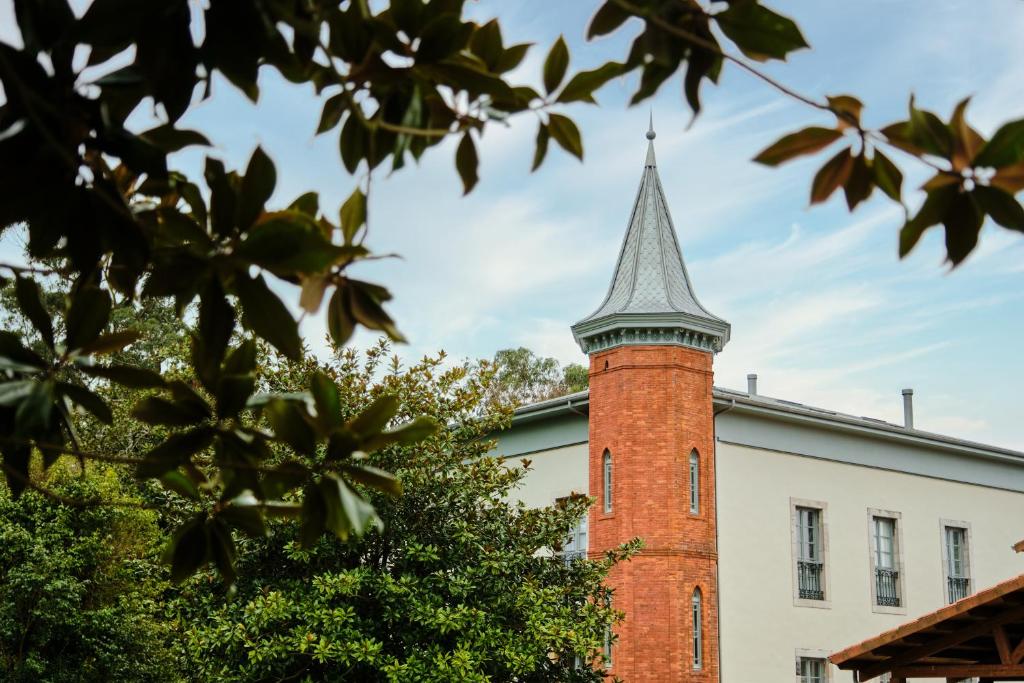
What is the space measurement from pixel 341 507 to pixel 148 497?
12438 mm

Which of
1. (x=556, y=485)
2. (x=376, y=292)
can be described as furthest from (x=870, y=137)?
(x=556, y=485)

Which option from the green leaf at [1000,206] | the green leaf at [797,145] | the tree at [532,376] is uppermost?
the tree at [532,376]

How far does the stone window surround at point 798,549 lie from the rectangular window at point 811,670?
3.32 ft

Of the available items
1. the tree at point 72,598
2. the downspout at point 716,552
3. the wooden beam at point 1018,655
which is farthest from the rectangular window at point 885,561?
the tree at point 72,598

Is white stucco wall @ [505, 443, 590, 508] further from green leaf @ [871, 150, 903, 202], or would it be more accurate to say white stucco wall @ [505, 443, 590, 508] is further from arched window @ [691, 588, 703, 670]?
green leaf @ [871, 150, 903, 202]

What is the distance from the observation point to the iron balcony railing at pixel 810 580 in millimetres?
22188

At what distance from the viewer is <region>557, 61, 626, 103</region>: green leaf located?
6.25 ft

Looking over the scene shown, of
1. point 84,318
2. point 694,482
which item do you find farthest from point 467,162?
point 694,482

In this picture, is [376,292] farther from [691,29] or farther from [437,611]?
[437,611]

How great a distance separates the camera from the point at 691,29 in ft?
5.82

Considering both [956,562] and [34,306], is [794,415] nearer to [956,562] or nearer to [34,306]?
[956,562]

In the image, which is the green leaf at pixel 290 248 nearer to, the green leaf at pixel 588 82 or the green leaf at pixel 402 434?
the green leaf at pixel 402 434

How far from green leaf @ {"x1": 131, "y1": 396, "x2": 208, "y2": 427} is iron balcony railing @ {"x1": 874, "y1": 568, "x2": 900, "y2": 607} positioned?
924 inches

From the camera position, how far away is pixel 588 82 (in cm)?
193
